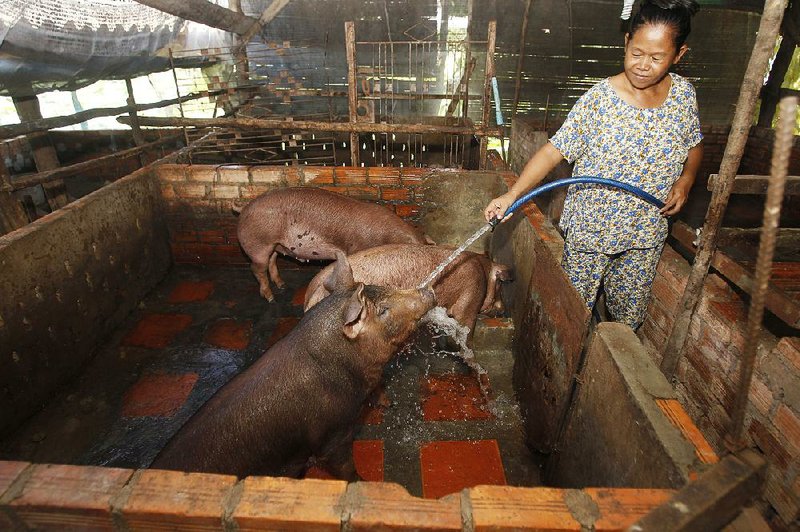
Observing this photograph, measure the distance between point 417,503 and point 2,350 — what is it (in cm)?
341

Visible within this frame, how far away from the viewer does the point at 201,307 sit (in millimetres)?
4844

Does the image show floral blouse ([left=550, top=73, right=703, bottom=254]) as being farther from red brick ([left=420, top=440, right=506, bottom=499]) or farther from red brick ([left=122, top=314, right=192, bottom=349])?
red brick ([left=122, top=314, right=192, bottom=349])

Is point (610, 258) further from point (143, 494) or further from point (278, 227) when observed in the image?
point (278, 227)

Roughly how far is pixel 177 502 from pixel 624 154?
302cm

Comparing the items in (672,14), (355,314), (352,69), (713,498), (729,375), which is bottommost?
(729,375)

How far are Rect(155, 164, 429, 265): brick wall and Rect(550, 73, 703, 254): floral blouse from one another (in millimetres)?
2621

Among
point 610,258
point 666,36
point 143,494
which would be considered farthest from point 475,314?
point 143,494

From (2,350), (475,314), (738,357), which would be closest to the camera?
(738,357)

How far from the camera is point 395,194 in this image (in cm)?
531

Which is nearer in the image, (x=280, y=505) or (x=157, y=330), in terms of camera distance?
(x=280, y=505)

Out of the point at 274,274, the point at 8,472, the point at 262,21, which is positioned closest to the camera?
the point at 8,472

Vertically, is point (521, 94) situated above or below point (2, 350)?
above

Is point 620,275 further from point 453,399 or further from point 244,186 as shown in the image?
point 244,186

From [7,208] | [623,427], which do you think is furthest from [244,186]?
[623,427]
